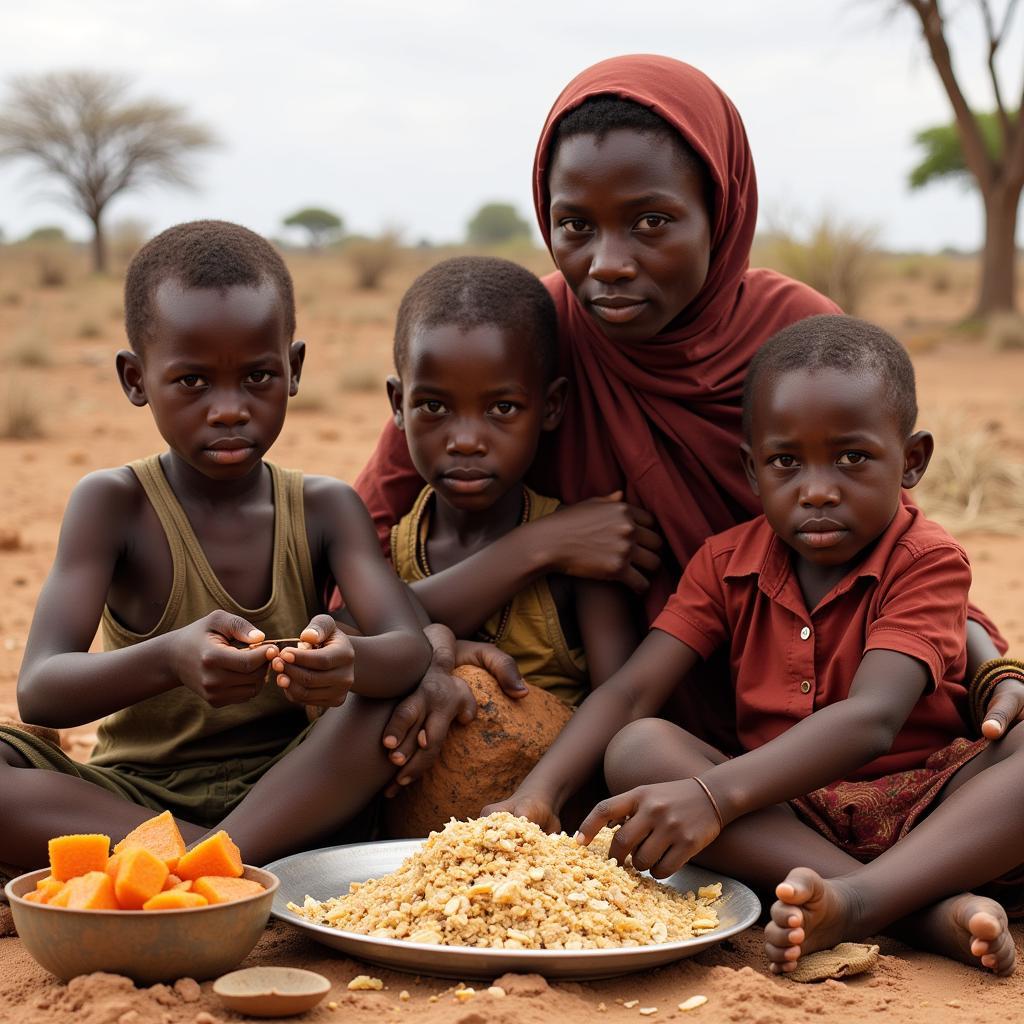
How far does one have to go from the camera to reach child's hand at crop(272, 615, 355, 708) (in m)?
2.79

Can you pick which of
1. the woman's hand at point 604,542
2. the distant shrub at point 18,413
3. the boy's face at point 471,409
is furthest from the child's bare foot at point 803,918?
the distant shrub at point 18,413

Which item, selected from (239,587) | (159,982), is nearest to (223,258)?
(239,587)

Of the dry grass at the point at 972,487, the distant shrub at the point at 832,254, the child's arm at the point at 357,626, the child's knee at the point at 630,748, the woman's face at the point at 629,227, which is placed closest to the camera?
the child's arm at the point at 357,626

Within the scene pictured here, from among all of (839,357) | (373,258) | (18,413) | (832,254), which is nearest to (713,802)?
(839,357)

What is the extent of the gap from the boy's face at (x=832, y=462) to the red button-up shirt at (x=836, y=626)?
97 millimetres

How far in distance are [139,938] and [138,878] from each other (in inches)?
4.0

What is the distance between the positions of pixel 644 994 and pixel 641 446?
1.64 m

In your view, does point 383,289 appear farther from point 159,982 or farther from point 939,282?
point 159,982

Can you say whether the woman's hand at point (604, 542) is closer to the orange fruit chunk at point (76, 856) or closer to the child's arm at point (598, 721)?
the child's arm at point (598, 721)

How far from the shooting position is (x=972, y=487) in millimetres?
9398

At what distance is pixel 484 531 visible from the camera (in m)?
3.90

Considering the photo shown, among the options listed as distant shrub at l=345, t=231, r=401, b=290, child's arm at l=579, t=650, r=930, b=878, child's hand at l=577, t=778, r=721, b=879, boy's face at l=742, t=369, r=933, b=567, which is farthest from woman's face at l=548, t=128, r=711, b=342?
distant shrub at l=345, t=231, r=401, b=290

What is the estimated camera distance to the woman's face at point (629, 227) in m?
3.44

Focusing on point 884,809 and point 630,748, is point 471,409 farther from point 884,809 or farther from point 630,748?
point 884,809
